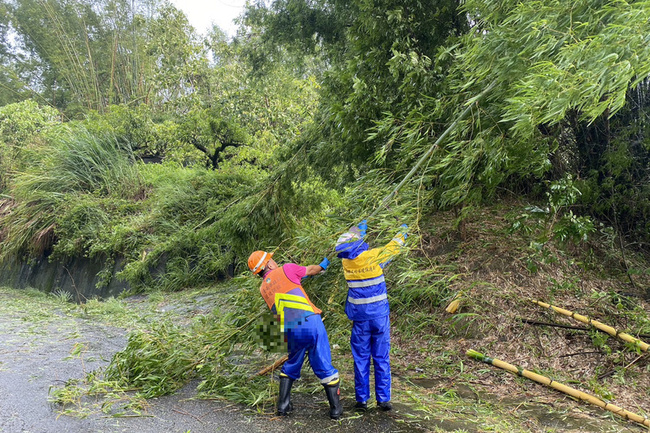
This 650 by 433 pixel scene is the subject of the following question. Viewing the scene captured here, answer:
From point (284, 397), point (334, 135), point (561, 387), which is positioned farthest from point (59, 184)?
point (561, 387)

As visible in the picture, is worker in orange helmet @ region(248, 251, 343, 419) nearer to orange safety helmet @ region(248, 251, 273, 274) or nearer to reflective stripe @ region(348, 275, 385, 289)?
orange safety helmet @ region(248, 251, 273, 274)

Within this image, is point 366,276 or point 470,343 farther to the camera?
point 470,343

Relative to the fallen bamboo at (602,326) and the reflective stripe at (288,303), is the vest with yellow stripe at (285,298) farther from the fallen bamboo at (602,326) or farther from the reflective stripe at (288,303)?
A: the fallen bamboo at (602,326)

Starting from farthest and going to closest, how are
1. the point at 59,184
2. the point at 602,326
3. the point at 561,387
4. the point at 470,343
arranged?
the point at 59,184 < the point at 470,343 < the point at 602,326 < the point at 561,387

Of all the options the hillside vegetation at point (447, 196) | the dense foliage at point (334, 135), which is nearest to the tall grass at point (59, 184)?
the dense foliage at point (334, 135)

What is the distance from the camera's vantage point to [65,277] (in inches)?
486

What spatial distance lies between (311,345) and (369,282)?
67cm

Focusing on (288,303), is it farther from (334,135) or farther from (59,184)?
(59,184)

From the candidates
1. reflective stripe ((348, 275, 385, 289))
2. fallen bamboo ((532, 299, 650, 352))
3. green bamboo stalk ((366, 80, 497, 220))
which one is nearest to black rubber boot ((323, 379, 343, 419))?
reflective stripe ((348, 275, 385, 289))

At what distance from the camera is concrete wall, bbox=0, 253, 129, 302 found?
11.1 m

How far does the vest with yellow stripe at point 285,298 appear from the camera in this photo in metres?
3.42

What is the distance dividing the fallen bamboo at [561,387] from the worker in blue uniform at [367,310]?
57.1 inches

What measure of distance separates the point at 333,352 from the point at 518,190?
3601 millimetres

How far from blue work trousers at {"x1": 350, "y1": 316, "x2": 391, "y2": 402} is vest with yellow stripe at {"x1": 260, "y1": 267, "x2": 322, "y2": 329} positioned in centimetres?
42
